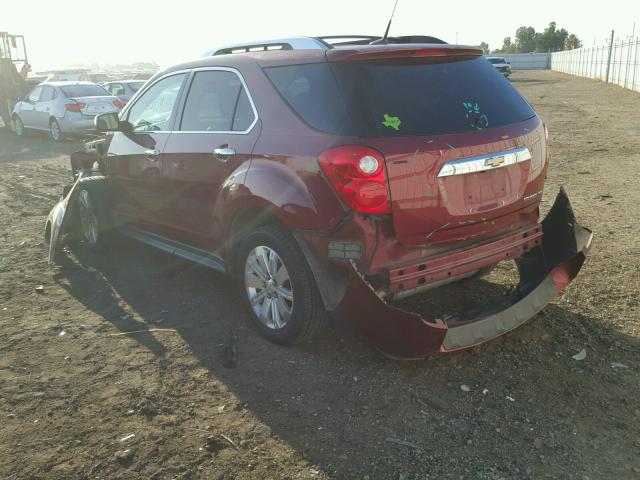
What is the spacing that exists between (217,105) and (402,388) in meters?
2.43

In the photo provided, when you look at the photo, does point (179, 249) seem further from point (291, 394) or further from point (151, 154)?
point (291, 394)

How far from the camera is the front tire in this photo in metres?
3.78

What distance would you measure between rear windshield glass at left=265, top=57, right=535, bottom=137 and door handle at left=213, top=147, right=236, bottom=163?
1.85ft

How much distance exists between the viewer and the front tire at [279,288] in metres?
3.78

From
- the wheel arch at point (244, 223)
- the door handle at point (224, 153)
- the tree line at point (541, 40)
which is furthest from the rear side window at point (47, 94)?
the tree line at point (541, 40)

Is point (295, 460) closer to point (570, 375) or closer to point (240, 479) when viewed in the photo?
point (240, 479)

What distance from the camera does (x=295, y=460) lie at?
3.00m

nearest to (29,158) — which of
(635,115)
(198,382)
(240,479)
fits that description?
(198,382)

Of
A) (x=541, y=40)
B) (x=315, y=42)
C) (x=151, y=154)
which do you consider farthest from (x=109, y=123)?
(x=541, y=40)

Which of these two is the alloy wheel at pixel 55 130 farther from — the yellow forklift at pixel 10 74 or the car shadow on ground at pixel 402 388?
the car shadow on ground at pixel 402 388

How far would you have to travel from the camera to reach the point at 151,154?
5.17 m

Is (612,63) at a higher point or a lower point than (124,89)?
higher

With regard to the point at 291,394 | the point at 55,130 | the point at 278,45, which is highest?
the point at 278,45

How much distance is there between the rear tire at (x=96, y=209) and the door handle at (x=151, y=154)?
107 cm
